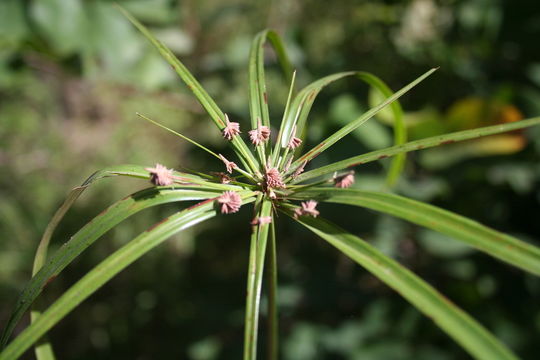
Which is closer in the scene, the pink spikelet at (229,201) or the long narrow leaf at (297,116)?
the pink spikelet at (229,201)

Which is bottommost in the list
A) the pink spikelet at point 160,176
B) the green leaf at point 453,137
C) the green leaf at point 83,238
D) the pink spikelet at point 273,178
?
the green leaf at point 83,238

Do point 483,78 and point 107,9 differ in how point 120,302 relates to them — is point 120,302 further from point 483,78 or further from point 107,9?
point 483,78

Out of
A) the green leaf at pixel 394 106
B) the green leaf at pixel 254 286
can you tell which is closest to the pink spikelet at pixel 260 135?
the green leaf at pixel 254 286

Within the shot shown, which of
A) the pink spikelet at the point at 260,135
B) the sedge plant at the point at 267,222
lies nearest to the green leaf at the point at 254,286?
the sedge plant at the point at 267,222

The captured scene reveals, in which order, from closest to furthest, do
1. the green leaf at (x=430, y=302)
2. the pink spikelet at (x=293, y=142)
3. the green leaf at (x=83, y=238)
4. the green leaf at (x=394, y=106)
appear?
the green leaf at (x=430, y=302) < the green leaf at (x=83, y=238) < the pink spikelet at (x=293, y=142) < the green leaf at (x=394, y=106)

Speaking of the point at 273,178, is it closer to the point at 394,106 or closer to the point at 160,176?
the point at 160,176

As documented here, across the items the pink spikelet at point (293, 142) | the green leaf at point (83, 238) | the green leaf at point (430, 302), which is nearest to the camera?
the green leaf at point (430, 302)

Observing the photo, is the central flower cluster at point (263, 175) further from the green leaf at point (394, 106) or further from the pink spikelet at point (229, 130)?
the green leaf at point (394, 106)

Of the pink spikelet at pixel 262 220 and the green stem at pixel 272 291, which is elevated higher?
the pink spikelet at pixel 262 220
